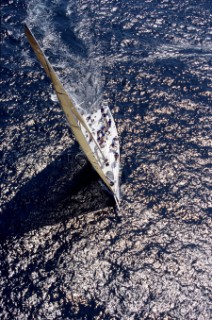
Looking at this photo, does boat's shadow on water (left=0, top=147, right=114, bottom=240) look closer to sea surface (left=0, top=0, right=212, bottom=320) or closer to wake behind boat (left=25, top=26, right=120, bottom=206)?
sea surface (left=0, top=0, right=212, bottom=320)

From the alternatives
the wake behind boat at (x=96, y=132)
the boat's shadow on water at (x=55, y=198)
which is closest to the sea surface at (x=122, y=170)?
the boat's shadow on water at (x=55, y=198)

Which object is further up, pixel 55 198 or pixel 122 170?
pixel 55 198

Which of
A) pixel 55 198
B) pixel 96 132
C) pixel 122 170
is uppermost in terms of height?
pixel 96 132

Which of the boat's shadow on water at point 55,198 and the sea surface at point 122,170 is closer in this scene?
the sea surface at point 122,170

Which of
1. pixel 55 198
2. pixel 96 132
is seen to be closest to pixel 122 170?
pixel 96 132

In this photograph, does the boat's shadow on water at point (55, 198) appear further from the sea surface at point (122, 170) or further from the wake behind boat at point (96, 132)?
the wake behind boat at point (96, 132)

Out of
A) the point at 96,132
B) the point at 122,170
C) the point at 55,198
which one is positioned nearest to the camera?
the point at 55,198

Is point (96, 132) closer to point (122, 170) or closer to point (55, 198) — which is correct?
point (122, 170)
